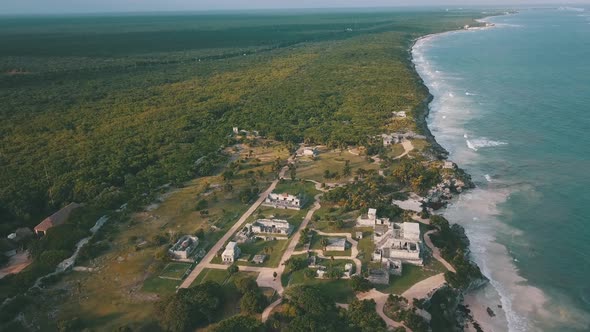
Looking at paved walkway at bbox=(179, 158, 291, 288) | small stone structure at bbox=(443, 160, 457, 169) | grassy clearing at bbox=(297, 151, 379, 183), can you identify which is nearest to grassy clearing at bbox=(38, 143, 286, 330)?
paved walkway at bbox=(179, 158, 291, 288)

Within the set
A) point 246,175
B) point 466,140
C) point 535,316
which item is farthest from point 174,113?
point 535,316

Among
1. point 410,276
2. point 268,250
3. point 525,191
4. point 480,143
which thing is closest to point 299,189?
point 268,250

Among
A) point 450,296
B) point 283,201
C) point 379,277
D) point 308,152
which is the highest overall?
point 308,152

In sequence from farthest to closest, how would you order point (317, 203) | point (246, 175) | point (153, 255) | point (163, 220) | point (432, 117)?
point (432, 117) → point (246, 175) → point (317, 203) → point (163, 220) → point (153, 255)

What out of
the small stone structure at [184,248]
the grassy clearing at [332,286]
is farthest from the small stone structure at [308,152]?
the grassy clearing at [332,286]

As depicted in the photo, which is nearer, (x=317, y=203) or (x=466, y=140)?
(x=317, y=203)

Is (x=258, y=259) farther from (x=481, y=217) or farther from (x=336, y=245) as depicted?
(x=481, y=217)

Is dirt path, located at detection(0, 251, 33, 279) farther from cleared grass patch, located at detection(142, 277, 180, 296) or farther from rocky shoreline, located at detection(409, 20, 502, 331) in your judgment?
rocky shoreline, located at detection(409, 20, 502, 331)

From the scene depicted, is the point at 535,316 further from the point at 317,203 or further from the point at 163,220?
the point at 163,220
